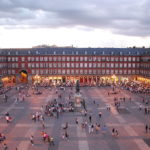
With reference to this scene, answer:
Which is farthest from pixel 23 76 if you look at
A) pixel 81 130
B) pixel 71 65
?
pixel 81 130

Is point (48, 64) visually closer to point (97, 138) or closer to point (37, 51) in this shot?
point (37, 51)

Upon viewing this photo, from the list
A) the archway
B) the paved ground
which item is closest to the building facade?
the archway

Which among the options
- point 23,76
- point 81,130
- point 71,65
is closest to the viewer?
point 81,130

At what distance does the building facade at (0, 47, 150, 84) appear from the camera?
116188 mm

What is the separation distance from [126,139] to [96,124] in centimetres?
725

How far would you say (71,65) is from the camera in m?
117

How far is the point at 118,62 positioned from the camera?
118m

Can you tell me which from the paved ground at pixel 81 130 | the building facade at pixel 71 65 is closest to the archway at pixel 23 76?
the building facade at pixel 71 65

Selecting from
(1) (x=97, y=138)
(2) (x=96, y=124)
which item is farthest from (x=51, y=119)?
(1) (x=97, y=138)

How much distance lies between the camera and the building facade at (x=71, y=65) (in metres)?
116

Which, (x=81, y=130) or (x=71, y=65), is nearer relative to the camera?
(x=81, y=130)

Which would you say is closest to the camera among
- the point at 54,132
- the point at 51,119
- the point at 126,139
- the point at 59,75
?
the point at 126,139

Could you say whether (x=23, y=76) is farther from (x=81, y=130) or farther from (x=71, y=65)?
(x=81, y=130)

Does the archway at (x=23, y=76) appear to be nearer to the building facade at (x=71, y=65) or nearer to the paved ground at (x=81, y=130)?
the building facade at (x=71, y=65)
